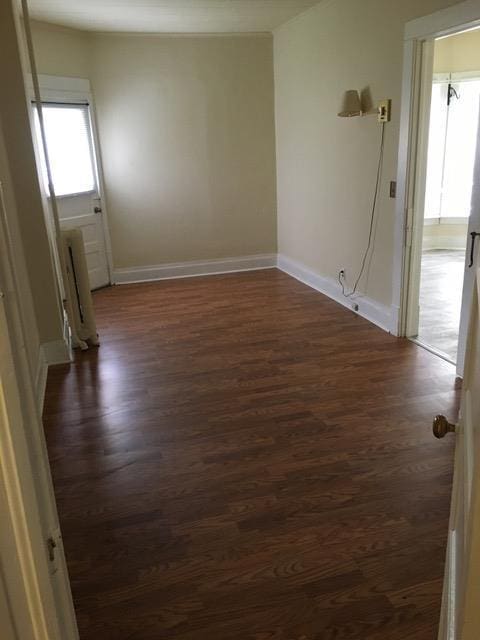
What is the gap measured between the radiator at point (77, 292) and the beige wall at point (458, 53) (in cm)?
539

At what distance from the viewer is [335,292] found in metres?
5.25

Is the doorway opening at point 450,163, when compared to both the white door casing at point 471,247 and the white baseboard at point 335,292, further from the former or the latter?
the white door casing at point 471,247

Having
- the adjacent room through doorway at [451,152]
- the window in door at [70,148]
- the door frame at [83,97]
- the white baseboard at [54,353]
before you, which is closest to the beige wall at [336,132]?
the adjacent room through doorway at [451,152]

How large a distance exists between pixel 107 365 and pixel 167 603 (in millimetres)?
2346

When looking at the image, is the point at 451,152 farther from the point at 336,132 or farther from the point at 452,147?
the point at 336,132

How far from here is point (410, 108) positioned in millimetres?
3707

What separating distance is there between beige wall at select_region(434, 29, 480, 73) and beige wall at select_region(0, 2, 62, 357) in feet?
17.9

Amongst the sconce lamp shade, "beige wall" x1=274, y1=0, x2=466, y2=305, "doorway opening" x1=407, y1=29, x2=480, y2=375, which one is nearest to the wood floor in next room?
"beige wall" x1=274, y1=0, x2=466, y2=305

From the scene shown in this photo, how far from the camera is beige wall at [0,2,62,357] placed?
3525 millimetres

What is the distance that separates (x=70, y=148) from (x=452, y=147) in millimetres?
5024

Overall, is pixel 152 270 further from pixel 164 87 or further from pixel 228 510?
pixel 228 510

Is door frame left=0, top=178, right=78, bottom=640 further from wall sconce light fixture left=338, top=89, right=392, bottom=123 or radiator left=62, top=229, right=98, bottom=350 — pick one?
wall sconce light fixture left=338, top=89, right=392, bottom=123

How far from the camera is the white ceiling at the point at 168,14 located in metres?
4.50

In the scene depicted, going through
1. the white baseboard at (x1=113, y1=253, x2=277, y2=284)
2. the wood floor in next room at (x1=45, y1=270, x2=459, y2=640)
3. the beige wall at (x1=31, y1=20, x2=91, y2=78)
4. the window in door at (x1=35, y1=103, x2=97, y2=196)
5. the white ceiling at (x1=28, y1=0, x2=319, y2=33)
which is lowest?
the wood floor in next room at (x1=45, y1=270, x2=459, y2=640)
